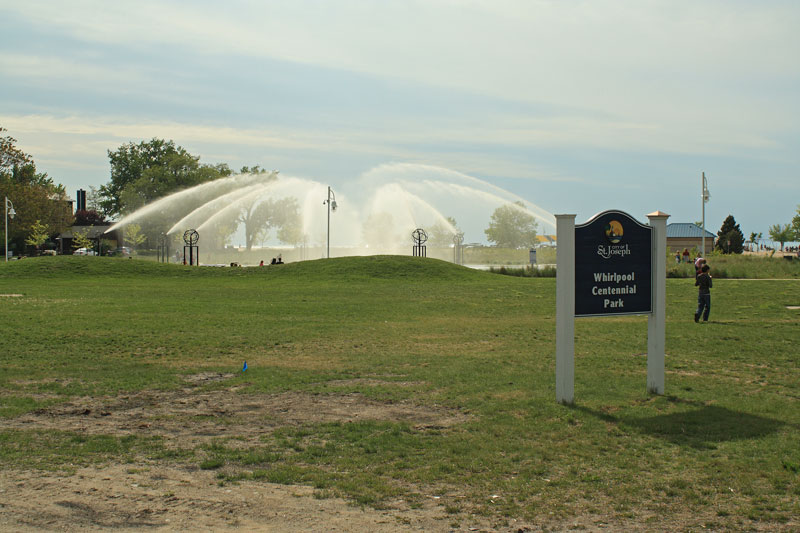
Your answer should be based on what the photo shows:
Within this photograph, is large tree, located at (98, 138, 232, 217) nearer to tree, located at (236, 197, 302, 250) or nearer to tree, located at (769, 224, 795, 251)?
tree, located at (236, 197, 302, 250)

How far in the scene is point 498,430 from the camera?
781 cm

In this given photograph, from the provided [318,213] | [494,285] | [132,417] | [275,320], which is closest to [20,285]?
[275,320]

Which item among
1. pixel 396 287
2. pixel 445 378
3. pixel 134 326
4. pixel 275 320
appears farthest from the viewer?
pixel 396 287

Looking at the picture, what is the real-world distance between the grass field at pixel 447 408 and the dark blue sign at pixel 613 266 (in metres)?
1.26

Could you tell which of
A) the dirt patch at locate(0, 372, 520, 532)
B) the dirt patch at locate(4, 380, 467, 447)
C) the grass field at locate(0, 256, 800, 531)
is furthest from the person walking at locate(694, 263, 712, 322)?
the dirt patch at locate(0, 372, 520, 532)

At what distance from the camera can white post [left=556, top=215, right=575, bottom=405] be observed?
9172 millimetres

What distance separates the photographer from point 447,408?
8984mm

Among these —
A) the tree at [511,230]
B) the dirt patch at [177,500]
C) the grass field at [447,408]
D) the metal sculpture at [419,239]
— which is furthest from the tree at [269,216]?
the dirt patch at [177,500]

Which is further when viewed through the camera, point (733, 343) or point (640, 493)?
point (733, 343)

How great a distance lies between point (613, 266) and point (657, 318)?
3.40ft

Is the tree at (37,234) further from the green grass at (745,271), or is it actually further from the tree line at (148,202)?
the green grass at (745,271)

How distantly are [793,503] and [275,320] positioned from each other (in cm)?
1519

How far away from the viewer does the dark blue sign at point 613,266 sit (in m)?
9.40

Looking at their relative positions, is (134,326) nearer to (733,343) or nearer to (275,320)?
(275,320)
